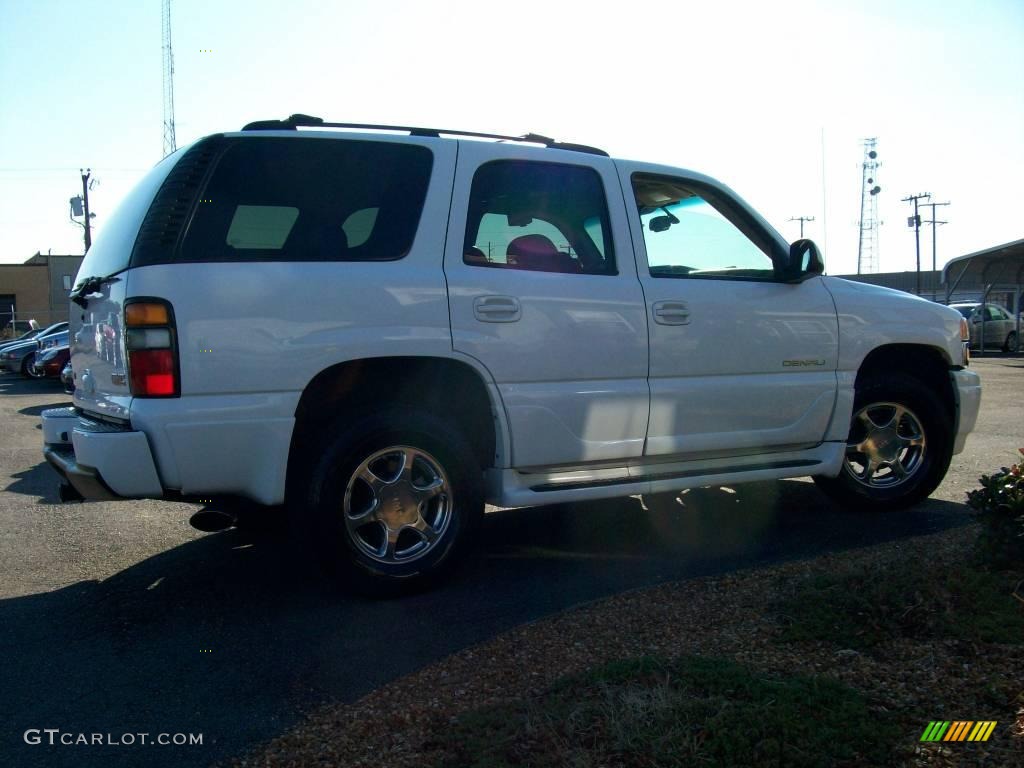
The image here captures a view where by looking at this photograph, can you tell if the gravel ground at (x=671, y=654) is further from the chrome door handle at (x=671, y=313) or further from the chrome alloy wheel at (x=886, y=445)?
the chrome alloy wheel at (x=886, y=445)

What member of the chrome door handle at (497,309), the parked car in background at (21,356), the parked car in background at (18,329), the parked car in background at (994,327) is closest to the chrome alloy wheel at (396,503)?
A: the chrome door handle at (497,309)

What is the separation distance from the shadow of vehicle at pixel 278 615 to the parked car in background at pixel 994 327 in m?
26.7

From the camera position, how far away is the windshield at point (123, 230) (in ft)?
13.8

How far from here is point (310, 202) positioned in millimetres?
4355

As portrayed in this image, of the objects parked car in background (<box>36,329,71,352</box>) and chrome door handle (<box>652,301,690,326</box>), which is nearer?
chrome door handle (<box>652,301,690,326</box>)

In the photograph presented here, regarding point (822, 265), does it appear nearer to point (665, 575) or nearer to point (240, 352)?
point (665, 575)

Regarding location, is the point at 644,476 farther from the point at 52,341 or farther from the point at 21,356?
the point at 21,356

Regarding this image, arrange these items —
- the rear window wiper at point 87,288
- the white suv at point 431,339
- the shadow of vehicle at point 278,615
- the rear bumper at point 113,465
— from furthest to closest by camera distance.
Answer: the rear window wiper at point 87,288
the white suv at point 431,339
the rear bumper at point 113,465
the shadow of vehicle at point 278,615

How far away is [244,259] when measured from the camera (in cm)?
404

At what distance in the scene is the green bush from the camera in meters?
3.96

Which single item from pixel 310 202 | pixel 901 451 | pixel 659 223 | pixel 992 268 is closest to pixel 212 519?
pixel 310 202

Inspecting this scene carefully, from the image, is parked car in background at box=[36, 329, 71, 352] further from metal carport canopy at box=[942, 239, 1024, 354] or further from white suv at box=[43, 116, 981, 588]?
metal carport canopy at box=[942, 239, 1024, 354]

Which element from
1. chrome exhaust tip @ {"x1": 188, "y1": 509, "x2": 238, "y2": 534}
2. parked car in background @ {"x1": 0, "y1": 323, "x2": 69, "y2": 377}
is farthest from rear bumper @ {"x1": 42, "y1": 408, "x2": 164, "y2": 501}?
parked car in background @ {"x1": 0, "y1": 323, "x2": 69, "y2": 377}

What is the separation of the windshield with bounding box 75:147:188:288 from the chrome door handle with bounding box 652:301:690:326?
2443 millimetres
